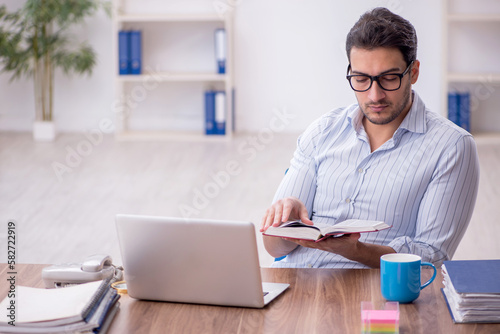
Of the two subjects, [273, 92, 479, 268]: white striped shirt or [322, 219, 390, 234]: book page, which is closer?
[322, 219, 390, 234]: book page

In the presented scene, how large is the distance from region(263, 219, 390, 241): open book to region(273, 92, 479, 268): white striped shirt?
0.19 metres

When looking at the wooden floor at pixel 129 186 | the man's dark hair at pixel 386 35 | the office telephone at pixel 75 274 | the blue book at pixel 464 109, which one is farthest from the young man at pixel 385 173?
the blue book at pixel 464 109

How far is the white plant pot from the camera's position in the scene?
565 centimetres

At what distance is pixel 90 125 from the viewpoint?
595cm

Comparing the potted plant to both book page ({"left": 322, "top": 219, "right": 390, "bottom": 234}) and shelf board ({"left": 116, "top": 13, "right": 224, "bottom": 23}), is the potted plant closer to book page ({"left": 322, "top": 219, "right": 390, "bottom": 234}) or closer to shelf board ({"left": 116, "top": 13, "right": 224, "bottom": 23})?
shelf board ({"left": 116, "top": 13, "right": 224, "bottom": 23})

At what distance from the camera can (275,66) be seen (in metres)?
5.76

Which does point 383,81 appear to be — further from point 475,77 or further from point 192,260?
point 475,77

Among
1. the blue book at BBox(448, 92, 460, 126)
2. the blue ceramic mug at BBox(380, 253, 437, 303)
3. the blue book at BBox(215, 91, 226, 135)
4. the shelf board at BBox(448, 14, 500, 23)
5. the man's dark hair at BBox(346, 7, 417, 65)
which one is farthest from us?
the blue book at BBox(215, 91, 226, 135)

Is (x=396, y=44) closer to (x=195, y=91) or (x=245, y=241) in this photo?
(x=245, y=241)

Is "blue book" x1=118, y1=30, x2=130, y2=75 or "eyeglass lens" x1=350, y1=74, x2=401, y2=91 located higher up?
"blue book" x1=118, y1=30, x2=130, y2=75

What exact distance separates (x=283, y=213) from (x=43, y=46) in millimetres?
4252

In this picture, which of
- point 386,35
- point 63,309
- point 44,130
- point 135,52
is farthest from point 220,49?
point 63,309

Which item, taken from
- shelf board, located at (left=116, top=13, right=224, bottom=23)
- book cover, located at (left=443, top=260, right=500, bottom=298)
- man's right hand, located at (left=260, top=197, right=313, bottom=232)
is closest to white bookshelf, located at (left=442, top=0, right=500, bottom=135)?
shelf board, located at (left=116, top=13, right=224, bottom=23)

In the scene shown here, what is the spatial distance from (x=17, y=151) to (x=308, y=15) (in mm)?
2507
